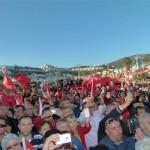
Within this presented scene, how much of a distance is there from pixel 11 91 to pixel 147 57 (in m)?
114

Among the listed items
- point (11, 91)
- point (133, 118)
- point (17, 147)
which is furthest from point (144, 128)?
point (11, 91)

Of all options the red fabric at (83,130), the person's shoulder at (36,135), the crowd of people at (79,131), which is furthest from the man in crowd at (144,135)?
the red fabric at (83,130)

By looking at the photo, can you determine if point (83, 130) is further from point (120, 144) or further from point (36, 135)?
point (120, 144)

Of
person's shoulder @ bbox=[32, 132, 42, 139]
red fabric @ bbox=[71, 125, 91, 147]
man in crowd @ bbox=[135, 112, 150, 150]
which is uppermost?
man in crowd @ bbox=[135, 112, 150, 150]

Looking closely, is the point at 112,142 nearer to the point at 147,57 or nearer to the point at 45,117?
the point at 45,117

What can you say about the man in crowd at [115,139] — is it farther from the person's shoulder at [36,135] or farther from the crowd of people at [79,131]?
the person's shoulder at [36,135]

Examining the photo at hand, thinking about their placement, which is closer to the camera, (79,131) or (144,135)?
(144,135)

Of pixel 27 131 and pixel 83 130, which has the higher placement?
pixel 27 131

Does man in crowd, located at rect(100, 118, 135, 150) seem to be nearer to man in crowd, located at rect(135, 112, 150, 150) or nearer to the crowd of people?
the crowd of people

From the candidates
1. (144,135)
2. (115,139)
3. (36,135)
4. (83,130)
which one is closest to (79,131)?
(83,130)

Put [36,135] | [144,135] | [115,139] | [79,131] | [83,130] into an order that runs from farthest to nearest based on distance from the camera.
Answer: [83,130]
[79,131]
[36,135]
[115,139]
[144,135]

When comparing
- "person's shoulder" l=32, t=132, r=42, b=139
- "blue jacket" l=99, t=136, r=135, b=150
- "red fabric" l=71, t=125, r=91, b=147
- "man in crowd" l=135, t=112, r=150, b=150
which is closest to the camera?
"man in crowd" l=135, t=112, r=150, b=150

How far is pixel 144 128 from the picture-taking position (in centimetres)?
556

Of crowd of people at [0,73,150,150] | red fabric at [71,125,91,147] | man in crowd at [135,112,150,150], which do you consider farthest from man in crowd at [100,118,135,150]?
red fabric at [71,125,91,147]
